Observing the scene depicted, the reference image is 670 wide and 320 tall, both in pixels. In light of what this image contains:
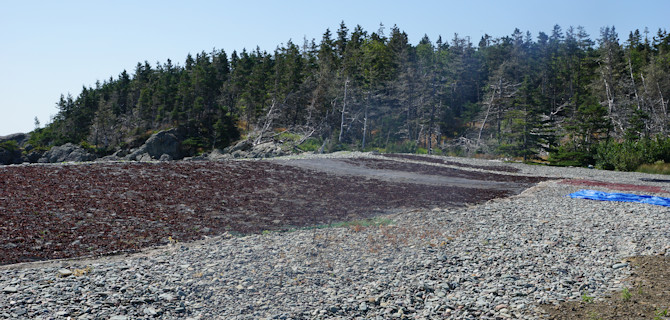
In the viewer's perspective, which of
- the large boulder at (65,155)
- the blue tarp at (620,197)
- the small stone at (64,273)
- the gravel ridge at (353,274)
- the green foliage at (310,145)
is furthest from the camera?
the large boulder at (65,155)

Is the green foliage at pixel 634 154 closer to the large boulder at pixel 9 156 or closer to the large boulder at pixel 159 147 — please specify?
the large boulder at pixel 159 147

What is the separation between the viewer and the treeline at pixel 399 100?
45438 mm

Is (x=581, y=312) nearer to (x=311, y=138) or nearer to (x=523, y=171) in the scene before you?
(x=523, y=171)

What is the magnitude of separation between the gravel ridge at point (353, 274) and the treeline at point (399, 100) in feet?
94.2

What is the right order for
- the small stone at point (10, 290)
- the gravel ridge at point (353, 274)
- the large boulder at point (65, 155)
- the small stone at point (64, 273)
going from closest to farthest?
the gravel ridge at point (353, 274)
the small stone at point (10, 290)
the small stone at point (64, 273)
the large boulder at point (65, 155)

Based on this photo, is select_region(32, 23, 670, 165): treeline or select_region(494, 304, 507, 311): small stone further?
select_region(32, 23, 670, 165): treeline

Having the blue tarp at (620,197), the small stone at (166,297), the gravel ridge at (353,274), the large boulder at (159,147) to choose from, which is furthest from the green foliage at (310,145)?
the small stone at (166,297)

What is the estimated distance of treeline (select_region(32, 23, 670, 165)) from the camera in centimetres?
4544

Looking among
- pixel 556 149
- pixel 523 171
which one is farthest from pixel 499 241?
pixel 556 149

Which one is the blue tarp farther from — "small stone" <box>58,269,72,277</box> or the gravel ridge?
"small stone" <box>58,269,72,277</box>

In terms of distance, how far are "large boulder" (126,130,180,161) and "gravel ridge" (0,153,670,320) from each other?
4545 cm

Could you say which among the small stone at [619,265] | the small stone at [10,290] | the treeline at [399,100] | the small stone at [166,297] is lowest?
the small stone at [619,265]

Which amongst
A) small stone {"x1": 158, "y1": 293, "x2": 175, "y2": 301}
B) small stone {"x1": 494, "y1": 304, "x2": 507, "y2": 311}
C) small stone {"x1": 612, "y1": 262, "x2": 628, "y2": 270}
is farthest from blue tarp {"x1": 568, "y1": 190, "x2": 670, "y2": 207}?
small stone {"x1": 158, "y1": 293, "x2": 175, "y2": 301}

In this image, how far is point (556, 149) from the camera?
3647 cm
